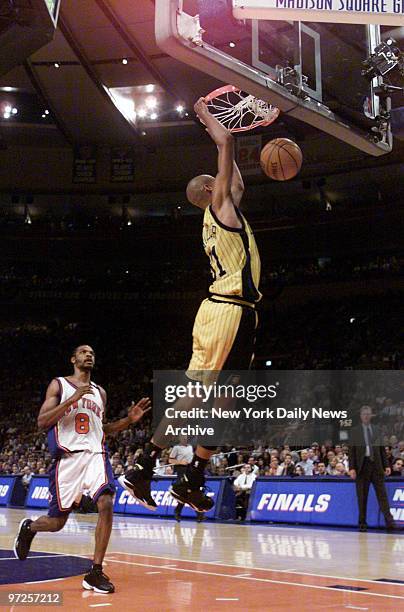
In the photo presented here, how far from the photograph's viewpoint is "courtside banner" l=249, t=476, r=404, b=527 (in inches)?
474

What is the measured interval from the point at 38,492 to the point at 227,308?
15441 mm

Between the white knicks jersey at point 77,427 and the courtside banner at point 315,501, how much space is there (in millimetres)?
6301

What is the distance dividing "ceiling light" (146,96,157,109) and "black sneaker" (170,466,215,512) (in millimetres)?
22070

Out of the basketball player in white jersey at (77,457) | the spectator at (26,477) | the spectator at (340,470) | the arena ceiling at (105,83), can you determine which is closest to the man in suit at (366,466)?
the spectator at (340,470)

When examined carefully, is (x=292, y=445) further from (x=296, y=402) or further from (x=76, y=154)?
(x=76, y=154)

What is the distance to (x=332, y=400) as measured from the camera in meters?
20.5

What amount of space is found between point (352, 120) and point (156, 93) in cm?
2023

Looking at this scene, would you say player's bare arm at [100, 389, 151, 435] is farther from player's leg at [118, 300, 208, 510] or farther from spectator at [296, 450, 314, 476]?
spectator at [296, 450, 314, 476]

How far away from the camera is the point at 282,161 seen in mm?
4125

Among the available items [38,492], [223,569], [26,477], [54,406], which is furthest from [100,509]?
[26,477]

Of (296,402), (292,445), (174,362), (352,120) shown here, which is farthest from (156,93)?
(352,120)

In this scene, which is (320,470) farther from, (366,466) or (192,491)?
(192,491)

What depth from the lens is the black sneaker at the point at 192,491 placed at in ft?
12.2

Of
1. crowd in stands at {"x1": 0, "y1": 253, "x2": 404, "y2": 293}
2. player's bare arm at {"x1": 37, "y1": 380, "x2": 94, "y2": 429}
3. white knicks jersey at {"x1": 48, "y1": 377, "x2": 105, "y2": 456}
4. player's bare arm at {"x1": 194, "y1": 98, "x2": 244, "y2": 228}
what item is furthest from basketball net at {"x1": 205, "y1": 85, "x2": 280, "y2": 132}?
crowd in stands at {"x1": 0, "y1": 253, "x2": 404, "y2": 293}
